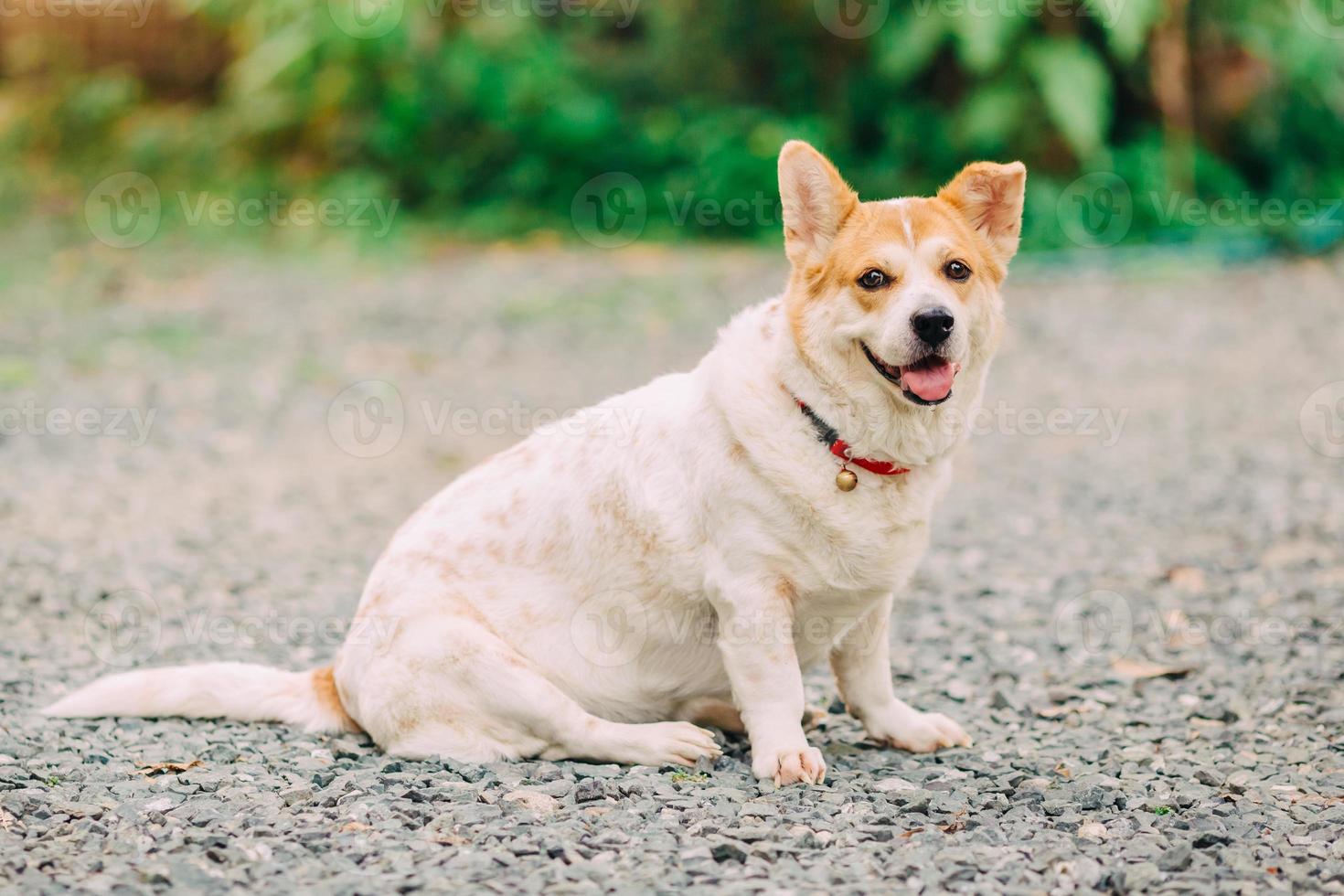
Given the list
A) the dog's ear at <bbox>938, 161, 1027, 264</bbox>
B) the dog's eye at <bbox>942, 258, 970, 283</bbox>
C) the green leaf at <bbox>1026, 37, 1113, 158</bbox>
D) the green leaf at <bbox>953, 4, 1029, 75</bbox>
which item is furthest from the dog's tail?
the green leaf at <bbox>1026, 37, 1113, 158</bbox>

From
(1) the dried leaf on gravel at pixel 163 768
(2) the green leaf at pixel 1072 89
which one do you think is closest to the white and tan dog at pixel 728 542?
(1) the dried leaf on gravel at pixel 163 768

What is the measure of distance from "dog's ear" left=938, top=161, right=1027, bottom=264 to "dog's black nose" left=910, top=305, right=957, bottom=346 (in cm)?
48

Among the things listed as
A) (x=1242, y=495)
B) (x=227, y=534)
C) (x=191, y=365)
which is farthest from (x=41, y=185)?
(x=1242, y=495)

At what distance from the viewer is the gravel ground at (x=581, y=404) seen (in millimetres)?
3363

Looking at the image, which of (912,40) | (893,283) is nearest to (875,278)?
(893,283)

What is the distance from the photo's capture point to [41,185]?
15.4 metres

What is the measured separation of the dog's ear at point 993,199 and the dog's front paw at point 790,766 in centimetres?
159

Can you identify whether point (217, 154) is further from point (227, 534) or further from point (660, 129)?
point (227, 534)

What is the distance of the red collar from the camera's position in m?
3.88

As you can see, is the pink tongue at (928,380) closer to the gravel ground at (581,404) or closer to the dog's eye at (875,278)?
the dog's eye at (875,278)

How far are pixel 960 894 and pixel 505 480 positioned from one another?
6.27 ft

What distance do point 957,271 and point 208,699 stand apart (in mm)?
2684

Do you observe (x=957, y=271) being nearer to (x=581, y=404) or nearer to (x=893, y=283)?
(x=893, y=283)

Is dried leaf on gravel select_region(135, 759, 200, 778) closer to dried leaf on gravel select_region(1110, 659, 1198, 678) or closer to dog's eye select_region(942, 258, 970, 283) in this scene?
dog's eye select_region(942, 258, 970, 283)
